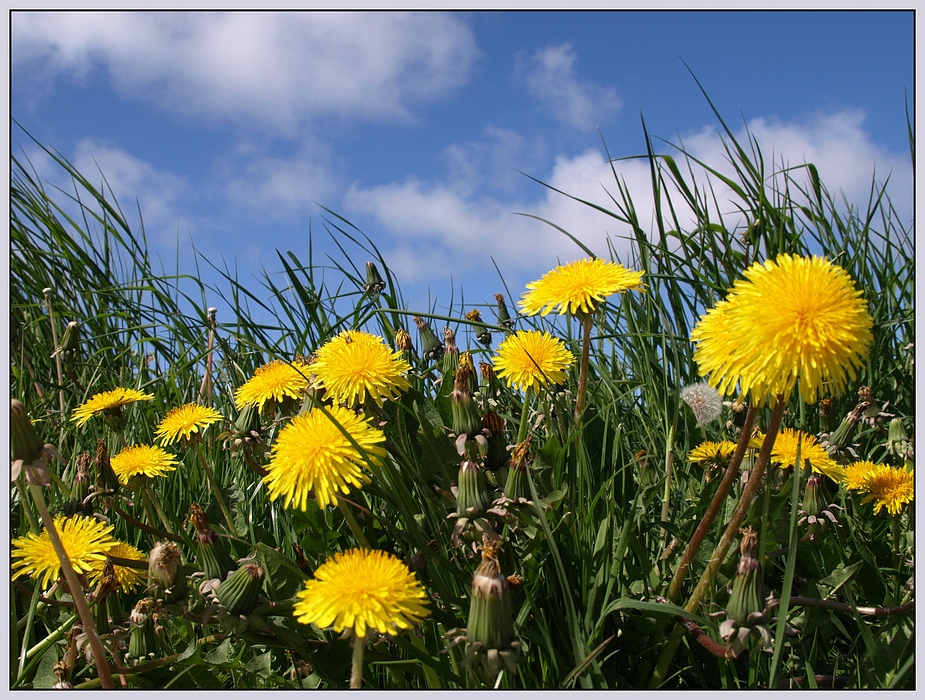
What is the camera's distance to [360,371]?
53.1 inches

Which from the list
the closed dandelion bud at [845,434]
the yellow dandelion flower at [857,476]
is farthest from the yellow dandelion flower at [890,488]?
the closed dandelion bud at [845,434]

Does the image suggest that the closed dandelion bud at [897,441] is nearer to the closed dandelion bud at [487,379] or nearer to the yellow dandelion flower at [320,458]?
the closed dandelion bud at [487,379]

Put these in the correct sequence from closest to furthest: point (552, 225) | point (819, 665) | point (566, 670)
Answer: point (566, 670), point (819, 665), point (552, 225)

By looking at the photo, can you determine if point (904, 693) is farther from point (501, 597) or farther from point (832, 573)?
point (501, 597)

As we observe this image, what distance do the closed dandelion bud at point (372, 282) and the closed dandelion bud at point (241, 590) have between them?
135cm

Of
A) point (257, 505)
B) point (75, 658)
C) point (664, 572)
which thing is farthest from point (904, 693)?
point (257, 505)

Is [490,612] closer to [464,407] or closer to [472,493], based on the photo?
[472,493]

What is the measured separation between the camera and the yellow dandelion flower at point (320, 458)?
3.63 feet

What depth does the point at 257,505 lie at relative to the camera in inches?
73.5

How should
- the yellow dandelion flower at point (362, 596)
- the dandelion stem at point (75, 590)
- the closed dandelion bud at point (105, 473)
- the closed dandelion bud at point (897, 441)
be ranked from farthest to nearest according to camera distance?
the closed dandelion bud at point (897, 441) < the closed dandelion bud at point (105, 473) < the dandelion stem at point (75, 590) < the yellow dandelion flower at point (362, 596)

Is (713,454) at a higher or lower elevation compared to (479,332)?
lower

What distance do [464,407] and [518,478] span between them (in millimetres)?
165

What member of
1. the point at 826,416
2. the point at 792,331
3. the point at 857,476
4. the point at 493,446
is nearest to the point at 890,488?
the point at 857,476

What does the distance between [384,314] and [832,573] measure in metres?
1.51
